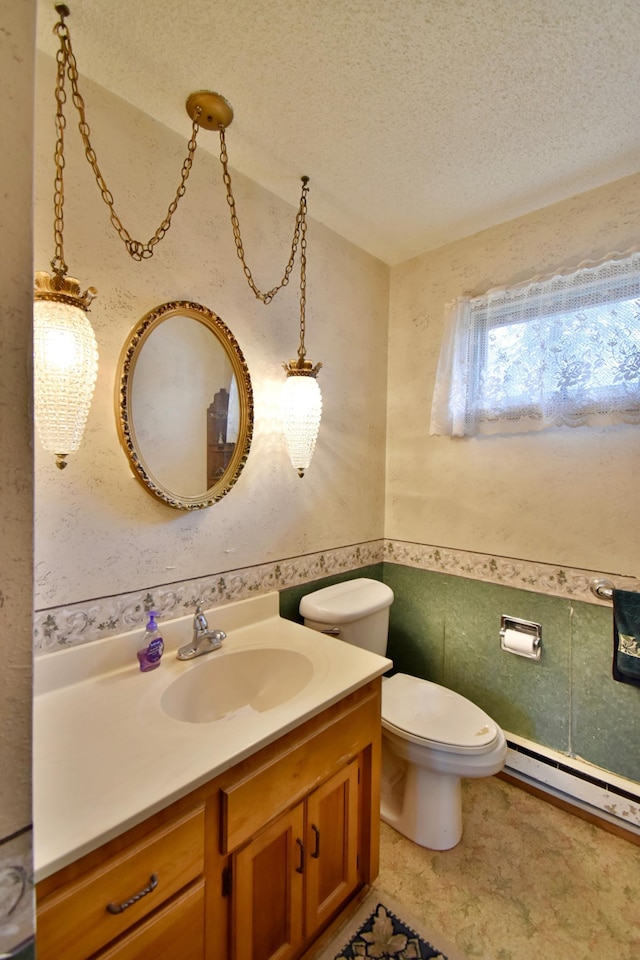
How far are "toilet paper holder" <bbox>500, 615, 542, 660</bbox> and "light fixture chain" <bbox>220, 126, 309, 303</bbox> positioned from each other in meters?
1.62

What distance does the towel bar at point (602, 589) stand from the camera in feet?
4.93

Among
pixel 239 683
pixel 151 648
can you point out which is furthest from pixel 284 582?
pixel 151 648

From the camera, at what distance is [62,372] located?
37.0 inches

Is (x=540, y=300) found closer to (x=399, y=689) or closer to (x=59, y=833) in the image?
(x=399, y=689)

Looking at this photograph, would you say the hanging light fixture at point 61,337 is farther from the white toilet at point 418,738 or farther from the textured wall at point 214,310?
the white toilet at point 418,738

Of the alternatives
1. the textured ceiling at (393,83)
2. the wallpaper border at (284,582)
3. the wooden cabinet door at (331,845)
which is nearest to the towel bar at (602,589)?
the wallpaper border at (284,582)

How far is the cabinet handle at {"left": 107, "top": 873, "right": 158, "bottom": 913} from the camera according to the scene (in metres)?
0.67

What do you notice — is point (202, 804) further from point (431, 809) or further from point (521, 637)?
point (521, 637)

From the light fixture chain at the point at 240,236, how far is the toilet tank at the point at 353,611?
3.76ft

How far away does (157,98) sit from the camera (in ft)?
3.81

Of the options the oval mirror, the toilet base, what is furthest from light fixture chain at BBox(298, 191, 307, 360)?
the toilet base

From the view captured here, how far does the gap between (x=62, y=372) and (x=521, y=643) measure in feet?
5.96

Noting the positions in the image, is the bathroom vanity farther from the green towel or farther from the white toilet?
the green towel

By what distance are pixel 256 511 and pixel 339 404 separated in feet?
2.15
